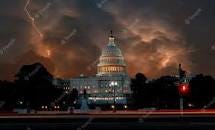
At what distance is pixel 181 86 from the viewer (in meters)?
50.8

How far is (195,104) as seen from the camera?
Answer: 487 ft

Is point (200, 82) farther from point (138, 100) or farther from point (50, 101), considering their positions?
point (50, 101)

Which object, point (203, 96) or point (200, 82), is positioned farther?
point (200, 82)

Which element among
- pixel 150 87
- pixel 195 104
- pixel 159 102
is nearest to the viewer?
pixel 195 104

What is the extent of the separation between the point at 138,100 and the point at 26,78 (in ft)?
135
